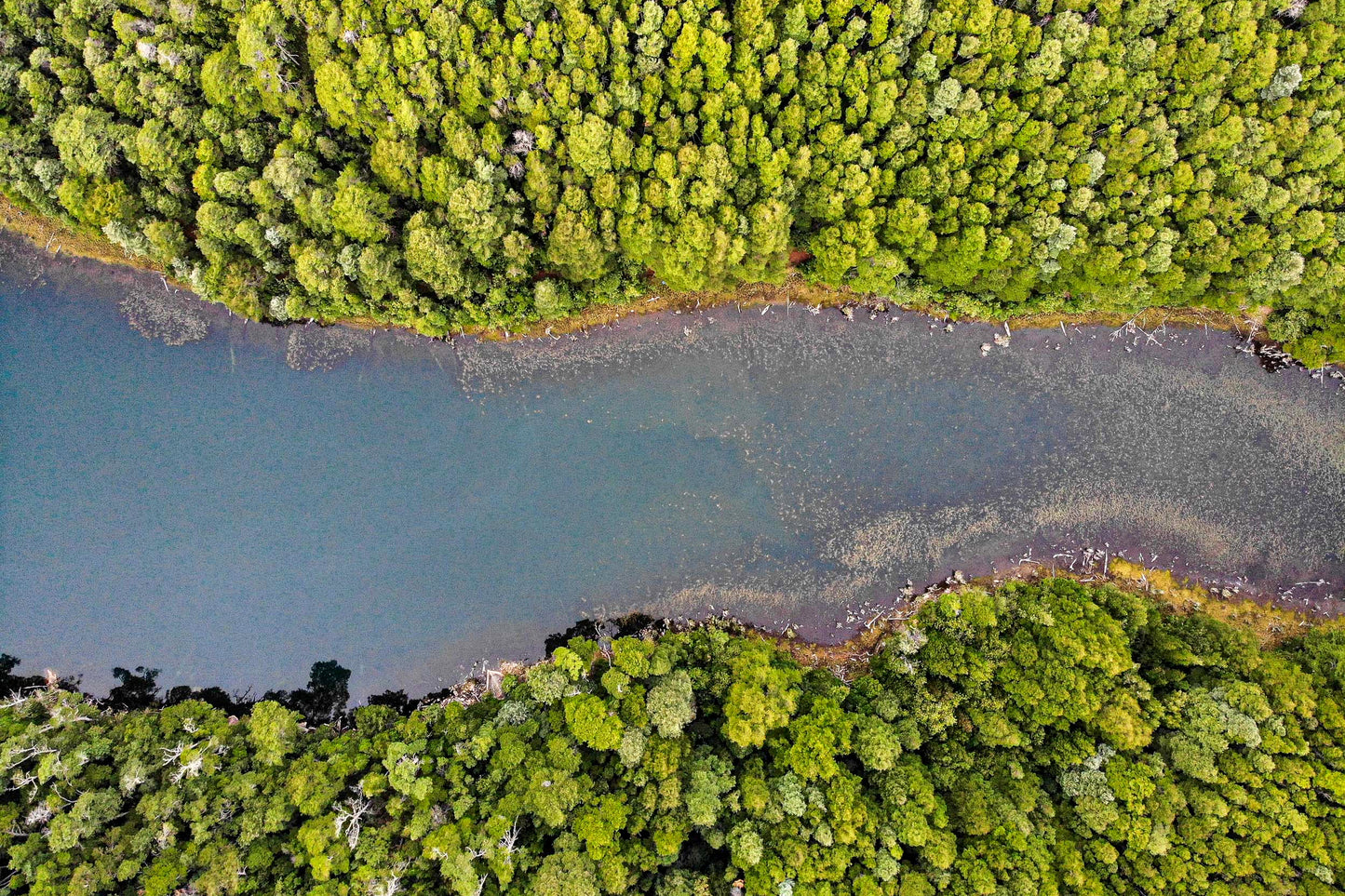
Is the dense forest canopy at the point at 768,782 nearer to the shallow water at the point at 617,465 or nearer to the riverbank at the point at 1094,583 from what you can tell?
the riverbank at the point at 1094,583

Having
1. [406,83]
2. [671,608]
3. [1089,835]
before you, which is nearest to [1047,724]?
[1089,835]

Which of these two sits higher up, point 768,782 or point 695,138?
point 695,138

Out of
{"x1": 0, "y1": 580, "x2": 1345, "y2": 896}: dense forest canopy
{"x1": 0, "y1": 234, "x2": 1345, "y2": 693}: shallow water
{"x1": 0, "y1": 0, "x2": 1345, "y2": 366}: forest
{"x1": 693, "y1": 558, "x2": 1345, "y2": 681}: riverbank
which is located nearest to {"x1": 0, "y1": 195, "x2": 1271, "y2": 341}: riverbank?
{"x1": 0, "y1": 234, "x2": 1345, "y2": 693}: shallow water

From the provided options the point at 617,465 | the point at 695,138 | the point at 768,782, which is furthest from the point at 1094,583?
the point at 695,138

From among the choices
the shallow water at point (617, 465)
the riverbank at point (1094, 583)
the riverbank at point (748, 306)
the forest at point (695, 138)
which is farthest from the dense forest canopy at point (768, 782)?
the forest at point (695, 138)

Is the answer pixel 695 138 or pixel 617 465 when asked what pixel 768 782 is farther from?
pixel 695 138

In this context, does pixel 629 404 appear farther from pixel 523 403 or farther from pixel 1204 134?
pixel 1204 134

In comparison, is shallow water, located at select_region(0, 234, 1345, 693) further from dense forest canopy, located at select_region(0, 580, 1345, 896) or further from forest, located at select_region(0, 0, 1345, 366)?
forest, located at select_region(0, 0, 1345, 366)
